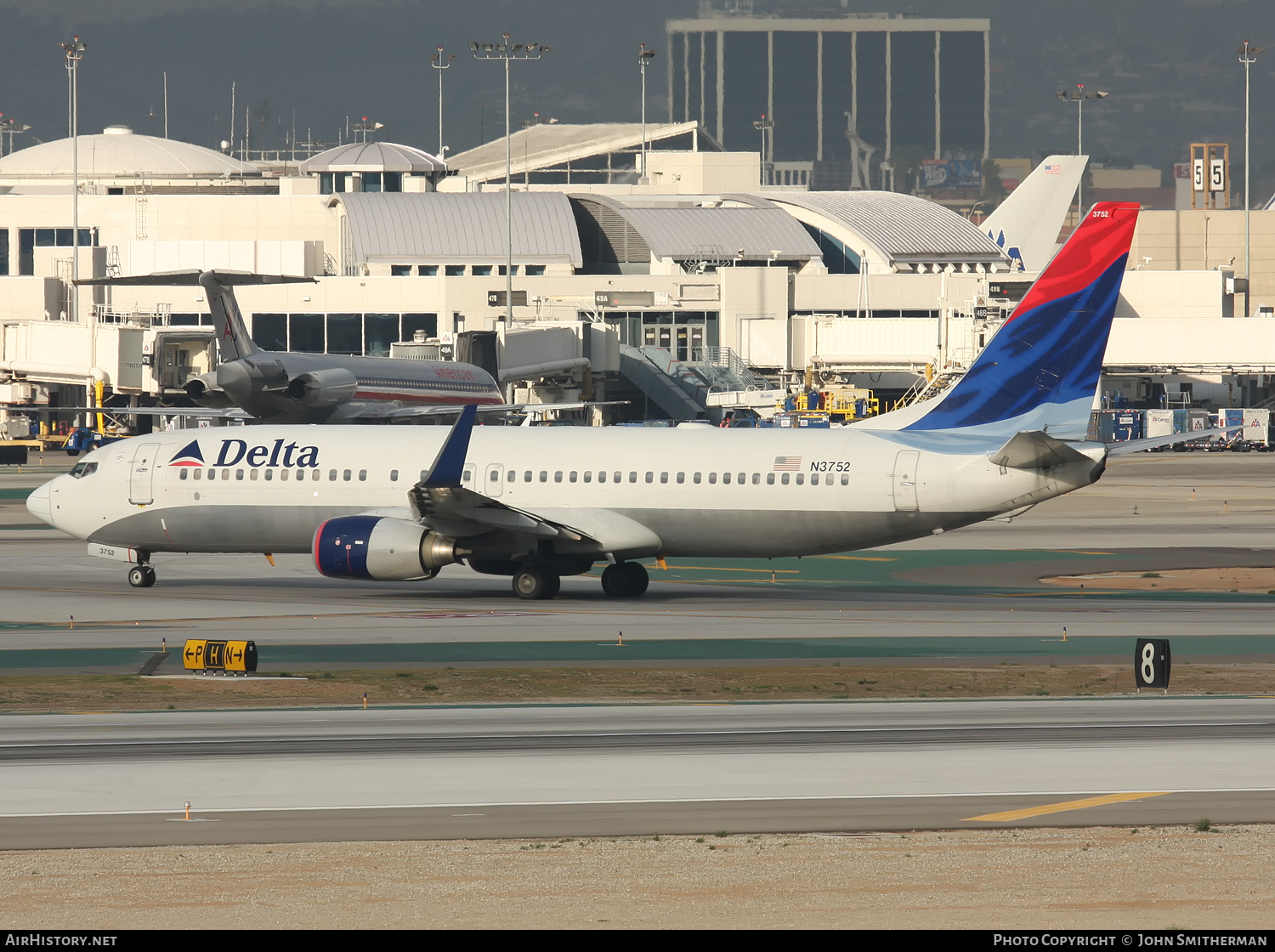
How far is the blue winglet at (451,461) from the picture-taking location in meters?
38.4

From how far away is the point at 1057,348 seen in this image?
39.6 meters

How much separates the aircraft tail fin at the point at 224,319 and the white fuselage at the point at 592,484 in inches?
1232

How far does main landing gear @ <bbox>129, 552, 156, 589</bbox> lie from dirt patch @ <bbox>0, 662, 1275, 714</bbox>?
14152 millimetres

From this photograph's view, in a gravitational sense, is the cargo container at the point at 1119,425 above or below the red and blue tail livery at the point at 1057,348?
below

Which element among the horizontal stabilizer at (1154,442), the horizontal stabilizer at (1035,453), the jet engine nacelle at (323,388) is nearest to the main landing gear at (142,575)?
the horizontal stabilizer at (1035,453)

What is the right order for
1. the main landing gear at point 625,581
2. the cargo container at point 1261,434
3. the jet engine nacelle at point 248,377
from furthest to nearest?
1. the cargo container at point 1261,434
2. the jet engine nacelle at point 248,377
3. the main landing gear at point 625,581

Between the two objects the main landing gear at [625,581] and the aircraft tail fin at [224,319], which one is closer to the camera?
the main landing gear at [625,581]

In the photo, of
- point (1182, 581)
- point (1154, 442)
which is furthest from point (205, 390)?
point (1154, 442)

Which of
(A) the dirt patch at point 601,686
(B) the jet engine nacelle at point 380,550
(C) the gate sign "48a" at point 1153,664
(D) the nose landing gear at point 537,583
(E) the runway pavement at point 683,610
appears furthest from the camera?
(D) the nose landing gear at point 537,583

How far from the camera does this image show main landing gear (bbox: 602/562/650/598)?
42.1m

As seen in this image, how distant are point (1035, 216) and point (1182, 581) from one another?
8852 centimetres

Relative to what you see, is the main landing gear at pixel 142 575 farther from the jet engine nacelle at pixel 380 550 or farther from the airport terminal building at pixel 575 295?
the airport terminal building at pixel 575 295
